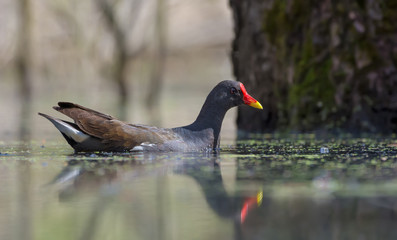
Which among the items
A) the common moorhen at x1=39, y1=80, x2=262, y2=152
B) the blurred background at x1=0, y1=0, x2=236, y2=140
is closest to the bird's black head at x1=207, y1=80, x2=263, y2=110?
the common moorhen at x1=39, y1=80, x2=262, y2=152

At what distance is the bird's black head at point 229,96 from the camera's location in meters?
8.07

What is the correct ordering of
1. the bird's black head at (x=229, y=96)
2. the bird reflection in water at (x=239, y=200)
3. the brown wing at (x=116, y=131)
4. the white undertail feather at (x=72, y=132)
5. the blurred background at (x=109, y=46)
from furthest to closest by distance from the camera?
1. the blurred background at (x=109, y=46)
2. the bird's black head at (x=229, y=96)
3. the white undertail feather at (x=72, y=132)
4. the brown wing at (x=116, y=131)
5. the bird reflection in water at (x=239, y=200)

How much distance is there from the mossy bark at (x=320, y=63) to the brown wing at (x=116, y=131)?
3066 millimetres

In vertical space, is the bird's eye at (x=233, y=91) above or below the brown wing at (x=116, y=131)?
above

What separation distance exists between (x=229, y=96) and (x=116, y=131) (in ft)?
4.04

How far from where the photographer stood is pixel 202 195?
5.00 m

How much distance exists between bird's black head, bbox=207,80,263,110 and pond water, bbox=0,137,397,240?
2.19ft

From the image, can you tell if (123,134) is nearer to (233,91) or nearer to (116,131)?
(116,131)

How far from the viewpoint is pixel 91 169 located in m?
6.23

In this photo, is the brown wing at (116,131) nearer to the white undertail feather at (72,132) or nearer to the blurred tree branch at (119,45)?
the white undertail feather at (72,132)

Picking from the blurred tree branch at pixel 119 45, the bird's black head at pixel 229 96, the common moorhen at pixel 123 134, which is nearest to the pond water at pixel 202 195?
the common moorhen at pixel 123 134

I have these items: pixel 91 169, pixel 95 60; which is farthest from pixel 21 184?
pixel 95 60

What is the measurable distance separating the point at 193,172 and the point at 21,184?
1205mm

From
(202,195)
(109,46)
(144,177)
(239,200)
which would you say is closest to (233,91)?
(144,177)
